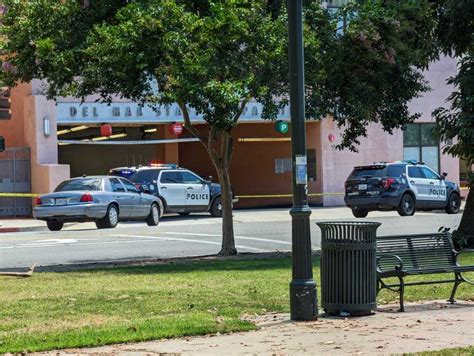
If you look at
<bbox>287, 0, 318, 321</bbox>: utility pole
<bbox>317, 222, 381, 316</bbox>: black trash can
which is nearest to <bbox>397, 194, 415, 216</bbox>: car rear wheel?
<bbox>317, 222, 381, 316</bbox>: black trash can

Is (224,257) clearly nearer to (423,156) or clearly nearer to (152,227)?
(152,227)

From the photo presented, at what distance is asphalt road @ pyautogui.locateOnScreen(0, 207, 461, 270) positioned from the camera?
18891 mm

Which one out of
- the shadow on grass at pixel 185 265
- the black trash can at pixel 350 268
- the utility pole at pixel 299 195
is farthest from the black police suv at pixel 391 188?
the utility pole at pixel 299 195

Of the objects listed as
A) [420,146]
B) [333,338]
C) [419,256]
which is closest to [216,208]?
[420,146]

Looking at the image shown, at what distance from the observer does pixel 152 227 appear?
90.8 feet

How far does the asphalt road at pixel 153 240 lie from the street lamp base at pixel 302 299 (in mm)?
8479

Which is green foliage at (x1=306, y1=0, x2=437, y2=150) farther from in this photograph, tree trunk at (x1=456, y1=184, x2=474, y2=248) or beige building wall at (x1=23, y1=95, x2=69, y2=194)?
beige building wall at (x1=23, y1=95, x2=69, y2=194)

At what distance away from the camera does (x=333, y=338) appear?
28.7 ft

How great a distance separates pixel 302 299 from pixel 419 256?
2.45 metres

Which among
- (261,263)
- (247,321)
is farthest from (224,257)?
(247,321)

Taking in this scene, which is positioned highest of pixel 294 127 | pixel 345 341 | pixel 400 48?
pixel 400 48

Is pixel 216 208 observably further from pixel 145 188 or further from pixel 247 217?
pixel 145 188

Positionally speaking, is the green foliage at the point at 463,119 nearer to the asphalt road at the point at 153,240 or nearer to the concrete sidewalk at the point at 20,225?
the asphalt road at the point at 153,240

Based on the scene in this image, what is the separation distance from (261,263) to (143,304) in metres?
5.53
